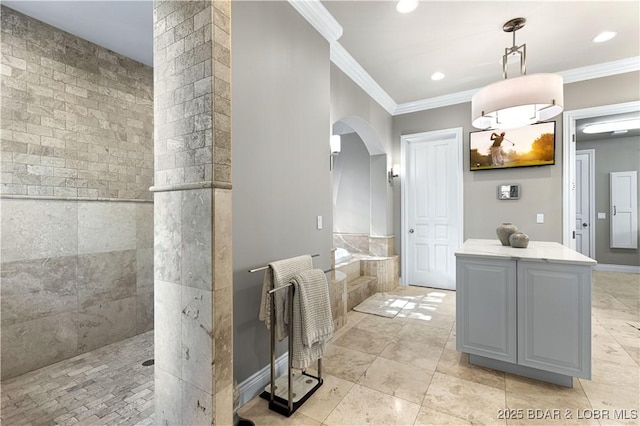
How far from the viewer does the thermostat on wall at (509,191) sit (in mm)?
4047

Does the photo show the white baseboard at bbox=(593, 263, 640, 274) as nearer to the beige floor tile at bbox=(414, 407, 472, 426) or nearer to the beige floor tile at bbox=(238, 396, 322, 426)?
the beige floor tile at bbox=(414, 407, 472, 426)

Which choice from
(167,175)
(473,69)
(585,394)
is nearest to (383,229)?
(473,69)

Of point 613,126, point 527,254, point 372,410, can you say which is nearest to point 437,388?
point 372,410

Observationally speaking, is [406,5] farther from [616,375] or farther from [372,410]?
[616,375]

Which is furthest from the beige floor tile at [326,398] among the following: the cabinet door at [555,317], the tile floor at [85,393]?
the cabinet door at [555,317]

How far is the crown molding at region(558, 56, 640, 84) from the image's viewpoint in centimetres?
345

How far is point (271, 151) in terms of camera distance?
82.9 inches

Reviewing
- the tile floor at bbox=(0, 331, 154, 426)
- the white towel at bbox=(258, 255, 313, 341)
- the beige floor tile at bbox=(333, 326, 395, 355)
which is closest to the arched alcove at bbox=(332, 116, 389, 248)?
the beige floor tile at bbox=(333, 326, 395, 355)

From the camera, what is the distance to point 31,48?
7.77ft

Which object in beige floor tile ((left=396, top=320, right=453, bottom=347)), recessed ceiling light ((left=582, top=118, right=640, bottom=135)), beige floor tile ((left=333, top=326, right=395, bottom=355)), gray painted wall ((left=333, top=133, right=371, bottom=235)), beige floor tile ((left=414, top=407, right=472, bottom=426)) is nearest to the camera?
beige floor tile ((left=414, top=407, right=472, bottom=426))

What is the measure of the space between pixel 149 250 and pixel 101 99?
156 cm

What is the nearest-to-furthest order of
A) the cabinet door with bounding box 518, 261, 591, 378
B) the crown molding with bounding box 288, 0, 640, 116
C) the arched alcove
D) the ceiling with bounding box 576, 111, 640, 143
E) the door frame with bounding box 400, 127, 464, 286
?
the cabinet door with bounding box 518, 261, 591, 378 < the crown molding with bounding box 288, 0, 640, 116 < the door frame with bounding box 400, 127, 464, 286 < the ceiling with bounding box 576, 111, 640, 143 < the arched alcove

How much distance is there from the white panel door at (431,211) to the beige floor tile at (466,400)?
273cm

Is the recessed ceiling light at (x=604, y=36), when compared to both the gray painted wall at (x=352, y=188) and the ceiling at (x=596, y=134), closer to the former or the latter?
the ceiling at (x=596, y=134)
